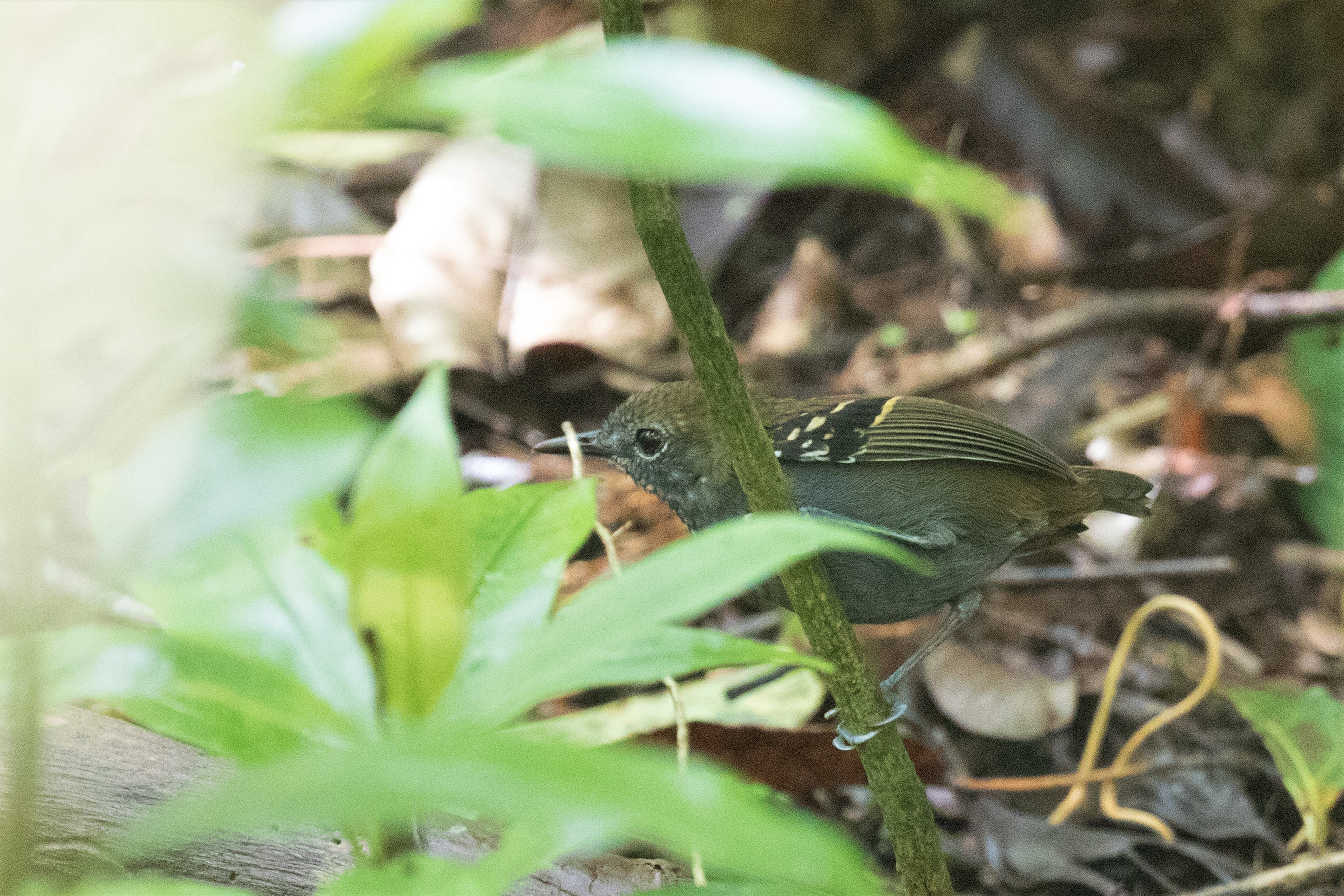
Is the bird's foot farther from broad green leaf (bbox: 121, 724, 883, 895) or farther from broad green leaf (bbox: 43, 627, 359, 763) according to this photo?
broad green leaf (bbox: 121, 724, 883, 895)

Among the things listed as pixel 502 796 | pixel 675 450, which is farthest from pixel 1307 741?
pixel 502 796

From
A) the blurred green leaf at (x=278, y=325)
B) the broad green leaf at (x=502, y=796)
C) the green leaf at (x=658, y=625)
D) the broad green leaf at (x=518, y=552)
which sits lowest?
the broad green leaf at (x=502, y=796)

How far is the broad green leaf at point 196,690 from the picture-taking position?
0.93 metres

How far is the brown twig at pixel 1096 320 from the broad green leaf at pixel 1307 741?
1949mm

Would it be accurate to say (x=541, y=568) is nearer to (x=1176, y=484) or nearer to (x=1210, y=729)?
(x=1210, y=729)

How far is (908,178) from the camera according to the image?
1.95ft

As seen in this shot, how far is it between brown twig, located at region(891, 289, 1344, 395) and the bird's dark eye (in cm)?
212

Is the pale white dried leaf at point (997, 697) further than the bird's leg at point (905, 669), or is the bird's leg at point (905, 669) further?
the pale white dried leaf at point (997, 697)

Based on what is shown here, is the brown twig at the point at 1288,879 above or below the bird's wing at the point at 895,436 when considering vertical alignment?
below

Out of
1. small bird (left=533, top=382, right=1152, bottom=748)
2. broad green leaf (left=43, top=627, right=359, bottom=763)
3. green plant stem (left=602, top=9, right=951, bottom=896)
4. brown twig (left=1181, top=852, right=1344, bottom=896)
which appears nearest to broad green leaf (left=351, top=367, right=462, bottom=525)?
broad green leaf (left=43, top=627, right=359, bottom=763)

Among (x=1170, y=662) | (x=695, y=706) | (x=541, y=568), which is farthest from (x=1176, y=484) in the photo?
(x=541, y=568)

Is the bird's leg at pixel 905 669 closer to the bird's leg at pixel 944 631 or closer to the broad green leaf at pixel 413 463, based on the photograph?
the bird's leg at pixel 944 631

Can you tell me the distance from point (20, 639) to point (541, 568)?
0.84 meters

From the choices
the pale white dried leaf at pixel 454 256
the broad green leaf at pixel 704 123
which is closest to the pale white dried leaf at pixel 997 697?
the pale white dried leaf at pixel 454 256
